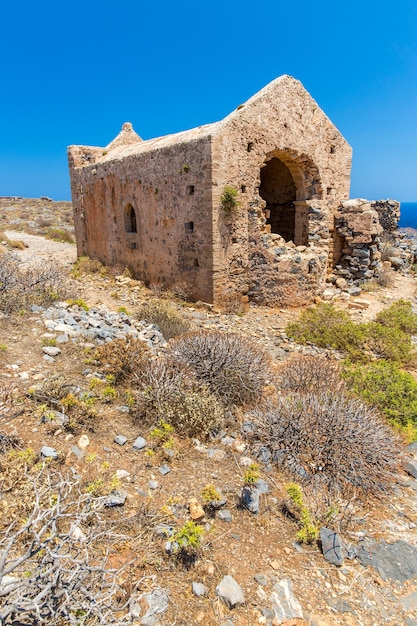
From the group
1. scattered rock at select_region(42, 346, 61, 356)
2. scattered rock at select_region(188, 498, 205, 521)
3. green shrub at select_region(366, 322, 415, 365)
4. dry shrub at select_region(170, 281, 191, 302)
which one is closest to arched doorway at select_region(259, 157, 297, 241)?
dry shrub at select_region(170, 281, 191, 302)

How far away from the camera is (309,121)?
959 cm

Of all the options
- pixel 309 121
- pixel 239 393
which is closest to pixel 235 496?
pixel 239 393

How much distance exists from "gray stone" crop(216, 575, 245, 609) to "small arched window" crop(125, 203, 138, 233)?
10159 mm

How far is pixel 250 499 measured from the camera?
3.15 metres

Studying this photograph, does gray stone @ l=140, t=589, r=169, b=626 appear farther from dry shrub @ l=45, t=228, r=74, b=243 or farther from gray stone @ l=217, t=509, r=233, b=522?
dry shrub @ l=45, t=228, r=74, b=243

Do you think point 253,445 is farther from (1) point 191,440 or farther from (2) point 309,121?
(2) point 309,121

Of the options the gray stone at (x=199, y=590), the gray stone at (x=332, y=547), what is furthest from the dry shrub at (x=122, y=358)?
the gray stone at (x=332, y=547)

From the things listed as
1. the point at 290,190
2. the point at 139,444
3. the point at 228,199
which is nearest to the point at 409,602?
the point at 139,444

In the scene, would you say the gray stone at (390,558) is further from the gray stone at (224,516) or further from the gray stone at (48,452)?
the gray stone at (48,452)

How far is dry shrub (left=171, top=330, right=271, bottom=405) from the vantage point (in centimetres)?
463

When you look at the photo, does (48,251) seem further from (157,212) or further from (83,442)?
(83,442)

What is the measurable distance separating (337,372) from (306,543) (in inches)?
110

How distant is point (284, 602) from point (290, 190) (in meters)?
11.7

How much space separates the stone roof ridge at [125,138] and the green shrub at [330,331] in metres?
9.92
